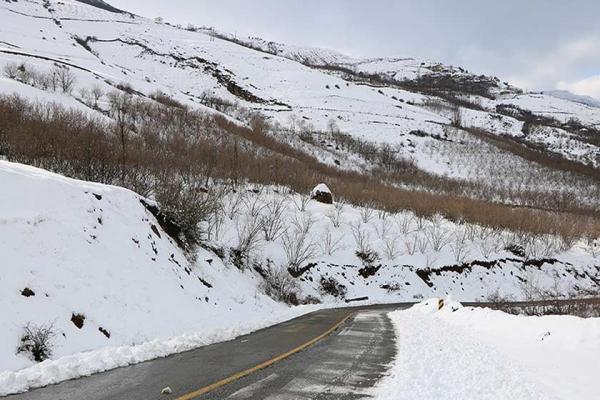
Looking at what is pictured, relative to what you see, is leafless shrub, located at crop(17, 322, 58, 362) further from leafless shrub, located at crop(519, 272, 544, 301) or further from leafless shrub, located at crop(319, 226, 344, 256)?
leafless shrub, located at crop(519, 272, 544, 301)

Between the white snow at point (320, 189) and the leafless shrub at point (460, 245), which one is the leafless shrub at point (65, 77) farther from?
the leafless shrub at point (460, 245)

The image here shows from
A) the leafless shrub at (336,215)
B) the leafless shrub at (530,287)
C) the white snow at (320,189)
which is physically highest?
the white snow at (320,189)

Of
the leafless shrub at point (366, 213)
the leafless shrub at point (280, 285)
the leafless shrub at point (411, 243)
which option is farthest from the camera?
the leafless shrub at point (366, 213)

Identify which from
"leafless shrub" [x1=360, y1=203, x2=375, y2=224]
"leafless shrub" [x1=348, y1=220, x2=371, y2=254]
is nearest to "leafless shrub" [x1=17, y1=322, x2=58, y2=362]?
"leafless shrub" [x1=348, y1=220, x2=371, y2=254]

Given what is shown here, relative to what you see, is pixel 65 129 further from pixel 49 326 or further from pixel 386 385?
pixel 386 385

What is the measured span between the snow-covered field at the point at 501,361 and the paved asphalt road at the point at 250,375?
0.59m

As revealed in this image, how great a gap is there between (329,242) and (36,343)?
114 ft

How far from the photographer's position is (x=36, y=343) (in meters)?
8.70

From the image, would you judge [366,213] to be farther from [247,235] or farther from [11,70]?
[11,70]

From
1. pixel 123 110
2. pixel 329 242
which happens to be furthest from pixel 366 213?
pixel 123 110

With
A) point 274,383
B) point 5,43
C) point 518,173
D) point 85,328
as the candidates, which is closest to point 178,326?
point 85,328

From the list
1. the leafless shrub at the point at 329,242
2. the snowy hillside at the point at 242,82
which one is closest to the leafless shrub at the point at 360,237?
the leafless shrub at the point at 329,242

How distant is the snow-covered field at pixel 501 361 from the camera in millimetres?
7234

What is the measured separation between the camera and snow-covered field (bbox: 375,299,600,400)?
7.23 meters
